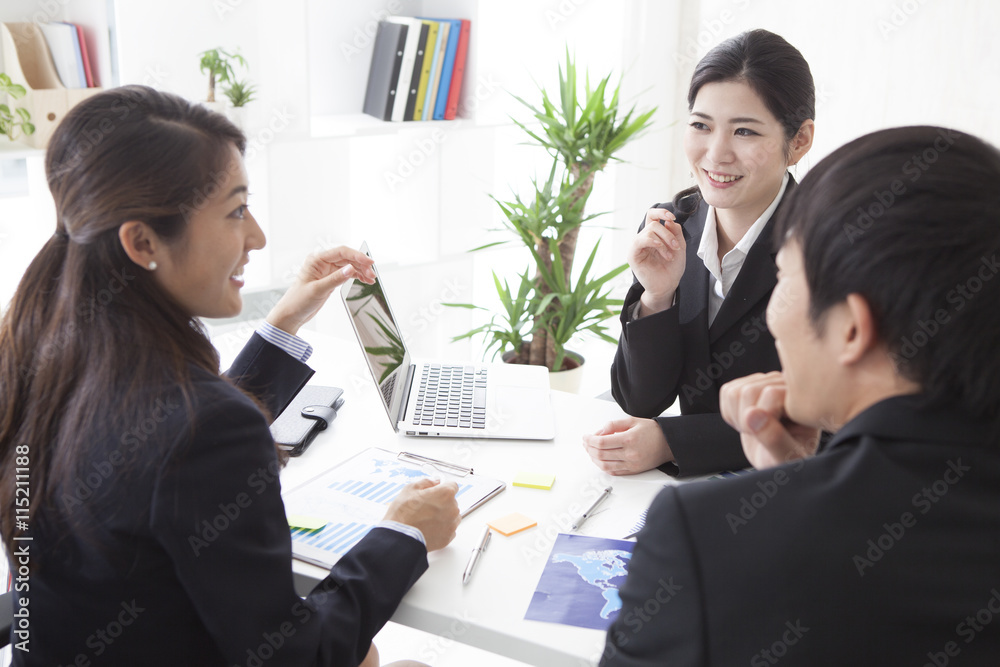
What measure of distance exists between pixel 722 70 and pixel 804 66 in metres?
0.17

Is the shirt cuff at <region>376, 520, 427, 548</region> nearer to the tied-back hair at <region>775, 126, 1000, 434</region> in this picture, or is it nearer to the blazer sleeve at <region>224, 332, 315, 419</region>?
the blazer sleeve at <region>224, 332, 315, 419</region>

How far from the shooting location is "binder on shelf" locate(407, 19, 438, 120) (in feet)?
10.2

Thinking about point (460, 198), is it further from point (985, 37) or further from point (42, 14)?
point (985, 37)

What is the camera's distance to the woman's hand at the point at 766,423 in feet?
3.31

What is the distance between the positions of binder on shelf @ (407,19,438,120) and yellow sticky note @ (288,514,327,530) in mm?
2157

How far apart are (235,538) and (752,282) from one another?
1159mm

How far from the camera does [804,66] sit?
5.78ft

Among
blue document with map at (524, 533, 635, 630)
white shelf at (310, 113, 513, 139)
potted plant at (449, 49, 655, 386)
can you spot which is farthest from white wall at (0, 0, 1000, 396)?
blue document with map at (524, 533, 635, 630)

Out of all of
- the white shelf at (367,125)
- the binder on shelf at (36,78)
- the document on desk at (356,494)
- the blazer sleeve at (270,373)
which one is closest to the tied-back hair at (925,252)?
the document on desk at (356,494)

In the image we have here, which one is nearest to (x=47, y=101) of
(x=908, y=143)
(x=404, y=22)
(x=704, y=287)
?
(x=404, y=22)

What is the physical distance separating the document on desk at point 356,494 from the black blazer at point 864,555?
0.66m

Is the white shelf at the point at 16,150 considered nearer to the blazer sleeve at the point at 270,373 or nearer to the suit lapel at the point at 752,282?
the blazer sleeve at the point at 270,373

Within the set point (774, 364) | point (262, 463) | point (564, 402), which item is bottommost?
point (564, 402)

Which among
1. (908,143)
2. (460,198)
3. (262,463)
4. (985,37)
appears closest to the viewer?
(908,143)
